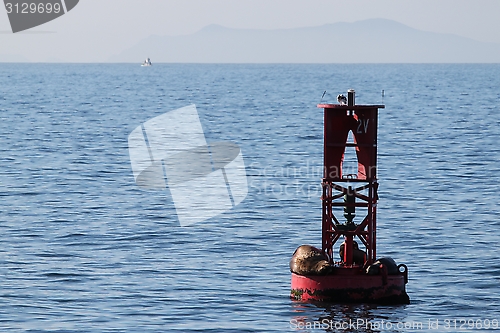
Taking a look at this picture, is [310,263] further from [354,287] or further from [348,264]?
[348,264]

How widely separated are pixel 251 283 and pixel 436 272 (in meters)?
5.52

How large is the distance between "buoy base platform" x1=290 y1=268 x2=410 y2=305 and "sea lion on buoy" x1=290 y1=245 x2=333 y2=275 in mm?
144

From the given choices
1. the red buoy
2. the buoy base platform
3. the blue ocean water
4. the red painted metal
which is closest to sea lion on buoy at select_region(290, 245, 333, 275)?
the red buoy

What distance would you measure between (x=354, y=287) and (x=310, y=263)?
122 cm

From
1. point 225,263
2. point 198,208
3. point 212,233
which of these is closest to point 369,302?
point 225,263

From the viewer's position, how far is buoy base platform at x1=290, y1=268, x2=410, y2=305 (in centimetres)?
2458

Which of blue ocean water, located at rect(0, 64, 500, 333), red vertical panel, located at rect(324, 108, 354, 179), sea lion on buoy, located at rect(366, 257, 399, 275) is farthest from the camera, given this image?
red vertical panel, located at rect(324, 108, 354, 179)

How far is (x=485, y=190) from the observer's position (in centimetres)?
4634

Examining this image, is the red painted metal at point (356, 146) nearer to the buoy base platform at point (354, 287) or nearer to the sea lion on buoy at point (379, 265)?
the sea lion on buoy at point (379, 265)

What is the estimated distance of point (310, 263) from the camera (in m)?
24.8

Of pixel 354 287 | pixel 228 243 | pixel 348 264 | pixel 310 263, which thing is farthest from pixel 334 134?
pixel 228 243

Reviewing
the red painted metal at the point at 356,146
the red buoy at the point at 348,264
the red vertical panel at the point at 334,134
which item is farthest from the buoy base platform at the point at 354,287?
the red vertical panel at the point at 334,134

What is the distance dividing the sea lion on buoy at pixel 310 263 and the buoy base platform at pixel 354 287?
144mm

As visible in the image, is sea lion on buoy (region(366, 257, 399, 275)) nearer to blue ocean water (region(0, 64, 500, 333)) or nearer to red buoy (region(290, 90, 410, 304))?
red buoy (region(290, 90, 410, 304))
